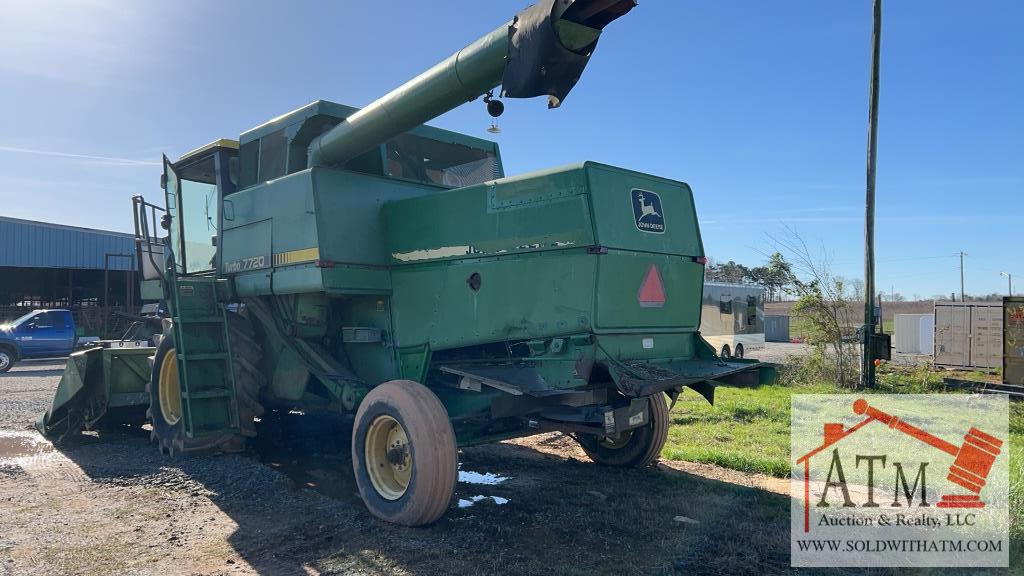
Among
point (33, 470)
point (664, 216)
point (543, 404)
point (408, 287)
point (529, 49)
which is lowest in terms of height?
point (33, 470)

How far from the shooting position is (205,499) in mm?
5980

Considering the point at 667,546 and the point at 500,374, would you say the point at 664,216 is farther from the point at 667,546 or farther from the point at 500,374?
the point at 667,546

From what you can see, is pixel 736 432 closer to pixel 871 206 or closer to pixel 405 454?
pixel 405 454

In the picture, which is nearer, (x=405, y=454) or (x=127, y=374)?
(x=405, y=454)

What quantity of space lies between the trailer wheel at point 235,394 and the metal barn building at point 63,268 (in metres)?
19.9

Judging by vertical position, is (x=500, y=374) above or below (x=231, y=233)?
below

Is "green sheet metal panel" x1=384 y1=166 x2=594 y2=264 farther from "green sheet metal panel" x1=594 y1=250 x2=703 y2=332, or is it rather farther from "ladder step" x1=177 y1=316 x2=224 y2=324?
"ladder step" x1=177 y1=316 x2=224 y2=324

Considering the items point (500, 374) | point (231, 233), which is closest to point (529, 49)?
point (500, 374)

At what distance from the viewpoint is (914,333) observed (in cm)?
2417

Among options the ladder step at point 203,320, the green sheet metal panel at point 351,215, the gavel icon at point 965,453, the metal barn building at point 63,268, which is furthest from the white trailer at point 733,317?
the metal barn building at point 63,268

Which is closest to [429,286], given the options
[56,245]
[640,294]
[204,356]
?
[640,294]

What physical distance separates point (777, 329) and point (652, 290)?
3557cm

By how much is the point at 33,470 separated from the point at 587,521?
5.71 metres

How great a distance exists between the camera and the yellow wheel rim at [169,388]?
7.72m
